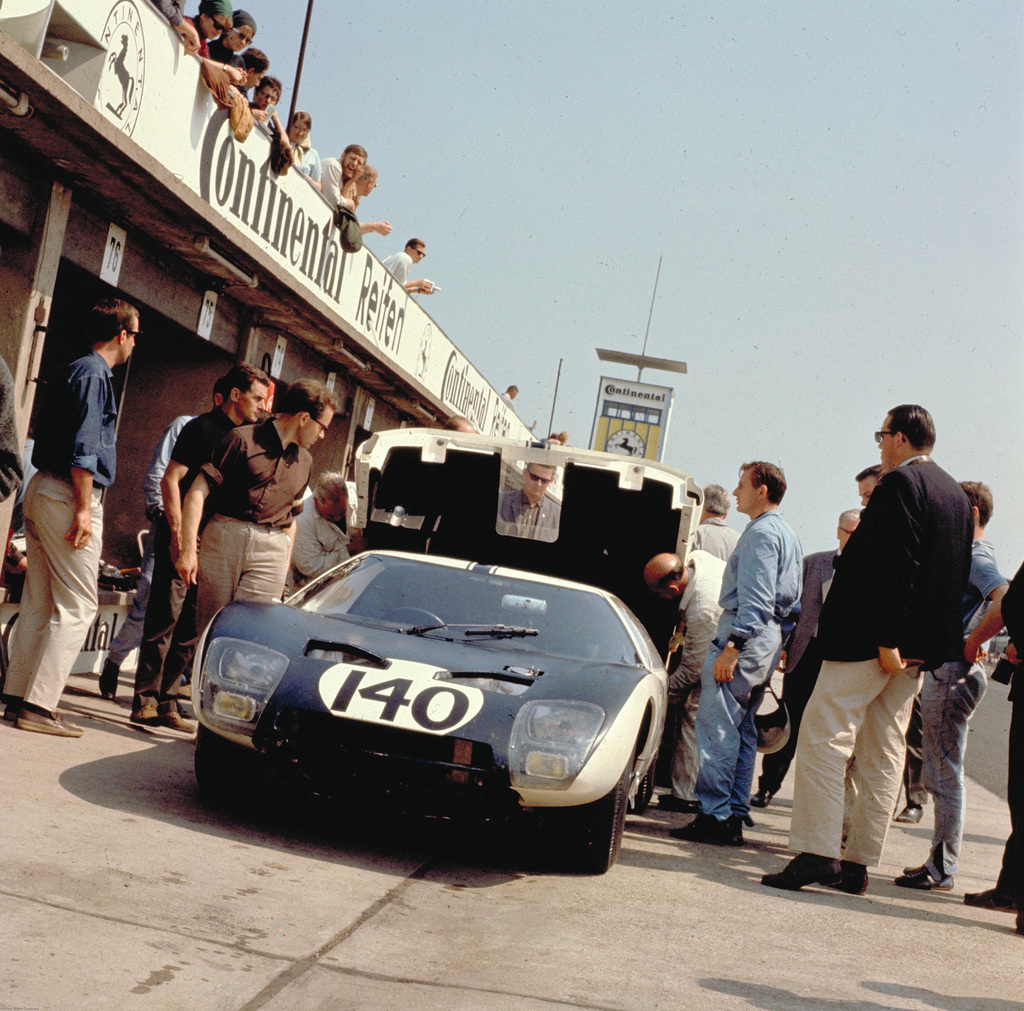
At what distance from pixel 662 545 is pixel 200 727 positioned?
385 cm

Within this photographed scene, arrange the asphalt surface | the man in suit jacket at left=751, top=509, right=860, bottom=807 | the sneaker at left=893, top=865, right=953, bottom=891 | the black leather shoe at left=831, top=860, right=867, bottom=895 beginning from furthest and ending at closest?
1. the man in suit jacket at left=751, top=509, right=860, bottom=807
2. the sneaker at left=893, top=865, right=953, bottom=891
3. the black leather shoe at left=831, top=860, right=867, bottom=895
4. the asphalt surface

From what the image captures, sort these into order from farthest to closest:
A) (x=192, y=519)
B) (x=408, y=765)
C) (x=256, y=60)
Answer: (x=256, y=60)
(x=192, y=519)
(x=408, y=765)

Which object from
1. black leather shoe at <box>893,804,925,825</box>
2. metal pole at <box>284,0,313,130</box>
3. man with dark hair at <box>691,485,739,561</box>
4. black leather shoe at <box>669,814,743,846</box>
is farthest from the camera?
metal pole at <box>284,0,313,130</box>

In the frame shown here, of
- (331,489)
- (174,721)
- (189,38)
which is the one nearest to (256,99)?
(189,38)

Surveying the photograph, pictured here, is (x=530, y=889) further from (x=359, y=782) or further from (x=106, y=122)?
(x=106, y=122)

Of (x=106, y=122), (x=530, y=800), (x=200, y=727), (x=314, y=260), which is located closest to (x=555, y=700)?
(x=530, y=800)

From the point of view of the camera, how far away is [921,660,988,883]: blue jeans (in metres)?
5.77

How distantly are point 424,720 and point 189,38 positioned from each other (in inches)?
244

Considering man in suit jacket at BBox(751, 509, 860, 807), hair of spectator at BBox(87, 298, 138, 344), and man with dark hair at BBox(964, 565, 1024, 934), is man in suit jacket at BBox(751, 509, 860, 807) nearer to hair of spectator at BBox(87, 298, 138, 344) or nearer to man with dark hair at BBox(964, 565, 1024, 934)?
man with dark hair at BBox(964, 565, 1024, 934)

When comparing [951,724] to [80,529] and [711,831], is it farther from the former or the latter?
[80,529]

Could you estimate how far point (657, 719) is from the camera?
5359 millimetres

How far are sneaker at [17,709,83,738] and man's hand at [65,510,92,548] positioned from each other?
0.81m

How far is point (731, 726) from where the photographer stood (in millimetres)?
6355

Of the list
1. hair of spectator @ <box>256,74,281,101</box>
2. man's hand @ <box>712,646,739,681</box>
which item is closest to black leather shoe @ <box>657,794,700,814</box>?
man's hand @ <box>712,646,739,681</box>
